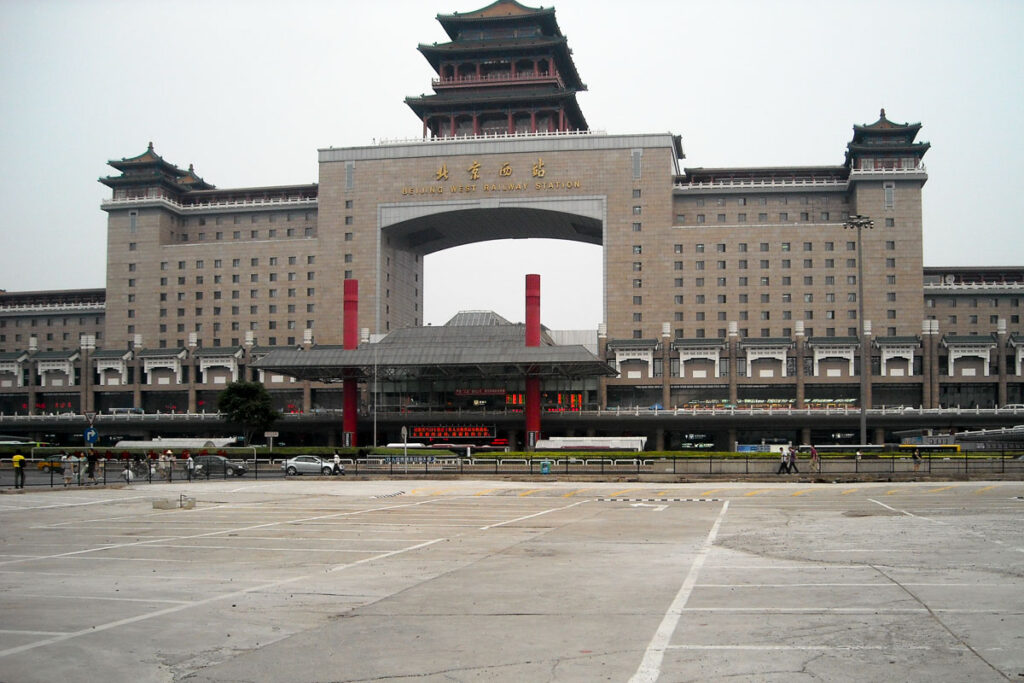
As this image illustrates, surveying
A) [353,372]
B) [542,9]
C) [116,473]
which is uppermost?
[542,9]

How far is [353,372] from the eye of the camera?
330 ft

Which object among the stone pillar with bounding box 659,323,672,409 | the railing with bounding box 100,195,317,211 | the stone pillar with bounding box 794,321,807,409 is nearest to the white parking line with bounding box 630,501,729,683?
the stone pillar with bounding box 659,323,672,409

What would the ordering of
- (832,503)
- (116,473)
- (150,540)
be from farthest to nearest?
(116,473), (832,503), (150,540)

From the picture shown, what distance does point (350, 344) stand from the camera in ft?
327

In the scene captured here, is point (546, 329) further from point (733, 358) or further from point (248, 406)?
point (248, 406)

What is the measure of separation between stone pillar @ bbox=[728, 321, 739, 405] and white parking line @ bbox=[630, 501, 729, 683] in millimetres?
96799

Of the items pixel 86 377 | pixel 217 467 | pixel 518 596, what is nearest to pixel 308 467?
pixel 217 467

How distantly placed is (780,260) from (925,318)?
21.7 meters

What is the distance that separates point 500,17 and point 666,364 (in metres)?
54.0

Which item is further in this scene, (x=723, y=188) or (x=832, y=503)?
(x=723, y=188)

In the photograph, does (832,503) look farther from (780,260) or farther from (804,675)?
(780,260)

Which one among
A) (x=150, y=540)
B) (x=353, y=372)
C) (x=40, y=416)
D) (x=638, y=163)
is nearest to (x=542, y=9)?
(x=638, y=163)

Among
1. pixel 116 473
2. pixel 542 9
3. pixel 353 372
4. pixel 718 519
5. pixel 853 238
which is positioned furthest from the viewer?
pixel 542 9

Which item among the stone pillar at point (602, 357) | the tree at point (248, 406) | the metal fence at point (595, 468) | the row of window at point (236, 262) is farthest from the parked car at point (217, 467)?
the row of window at point (236, 262)
